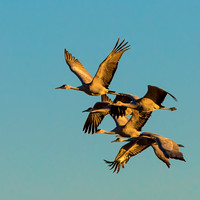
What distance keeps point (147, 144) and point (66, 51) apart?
19.8 ft

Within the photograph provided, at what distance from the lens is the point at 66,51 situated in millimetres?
36188

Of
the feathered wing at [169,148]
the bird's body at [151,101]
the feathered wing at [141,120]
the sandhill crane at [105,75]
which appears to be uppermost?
the sandhill crane at [105,75]

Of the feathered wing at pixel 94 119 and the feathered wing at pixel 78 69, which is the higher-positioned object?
the feathered wing at pixel 78 69

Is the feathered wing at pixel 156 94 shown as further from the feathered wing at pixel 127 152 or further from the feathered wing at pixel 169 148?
the feathered wing at pixel 127 152

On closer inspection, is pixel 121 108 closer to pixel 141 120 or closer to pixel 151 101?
pixel 141 120

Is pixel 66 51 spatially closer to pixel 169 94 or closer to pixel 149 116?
pixel 149 116

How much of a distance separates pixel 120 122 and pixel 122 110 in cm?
142

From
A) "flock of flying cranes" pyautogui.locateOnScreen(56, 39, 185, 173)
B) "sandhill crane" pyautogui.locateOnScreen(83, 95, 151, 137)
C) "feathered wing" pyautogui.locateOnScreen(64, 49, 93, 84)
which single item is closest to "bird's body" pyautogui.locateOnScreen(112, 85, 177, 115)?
"flock of flying cranes" pyautogui.locateOnScreen(56, 39, 185, 173)

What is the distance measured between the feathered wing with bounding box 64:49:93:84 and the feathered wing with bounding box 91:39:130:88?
1303 millimetres

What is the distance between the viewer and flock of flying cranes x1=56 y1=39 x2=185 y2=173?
30.0 meters

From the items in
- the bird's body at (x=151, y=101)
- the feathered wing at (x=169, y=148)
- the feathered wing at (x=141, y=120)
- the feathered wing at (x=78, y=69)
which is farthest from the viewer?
the feathered wing at (x=78, y=69)

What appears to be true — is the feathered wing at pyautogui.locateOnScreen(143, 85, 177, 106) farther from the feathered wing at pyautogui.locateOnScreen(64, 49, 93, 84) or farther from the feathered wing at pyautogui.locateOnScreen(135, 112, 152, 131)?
the feathered wing at pyautogui.locateOnScreen(64, 49, 93, 84)

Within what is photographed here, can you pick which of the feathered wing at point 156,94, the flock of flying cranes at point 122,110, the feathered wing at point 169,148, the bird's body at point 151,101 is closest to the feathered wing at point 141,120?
the flock of flying cranes at point 122,110

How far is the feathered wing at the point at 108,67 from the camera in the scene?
31531 millimetres
